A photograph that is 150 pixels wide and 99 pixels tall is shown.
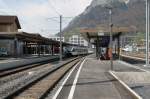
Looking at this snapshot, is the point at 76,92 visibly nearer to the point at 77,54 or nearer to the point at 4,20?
the point at 77,54

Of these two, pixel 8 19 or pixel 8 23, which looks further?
pixel 8 19

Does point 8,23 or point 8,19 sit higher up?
point 8,19

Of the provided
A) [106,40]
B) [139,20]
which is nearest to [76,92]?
[106,40]

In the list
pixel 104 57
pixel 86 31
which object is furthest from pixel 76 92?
pixel 104 57

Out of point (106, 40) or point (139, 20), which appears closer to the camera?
point (106, 40)

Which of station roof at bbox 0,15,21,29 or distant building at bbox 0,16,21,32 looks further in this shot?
station roof at bbox 0,15,21,29

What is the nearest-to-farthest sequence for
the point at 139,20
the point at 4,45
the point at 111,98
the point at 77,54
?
1. the point at 111,98
2. the point at 4,45
3. the point at 77,54
4. the point at 139,20

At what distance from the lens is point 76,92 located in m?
20.1

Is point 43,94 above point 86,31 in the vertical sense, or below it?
below

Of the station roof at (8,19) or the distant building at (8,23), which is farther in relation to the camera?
the station roof at (8,19)

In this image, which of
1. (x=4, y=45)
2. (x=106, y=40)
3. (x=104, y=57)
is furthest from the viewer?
(x=4, y=45)

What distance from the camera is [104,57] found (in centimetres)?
7125

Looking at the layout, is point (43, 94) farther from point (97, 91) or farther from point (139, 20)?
point (139, 20)

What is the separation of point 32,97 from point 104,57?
53.6m
